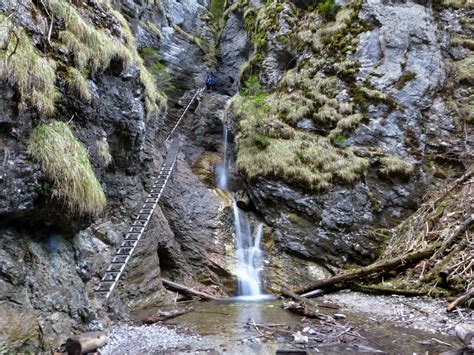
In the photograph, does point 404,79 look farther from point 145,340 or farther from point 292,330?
point 145,340

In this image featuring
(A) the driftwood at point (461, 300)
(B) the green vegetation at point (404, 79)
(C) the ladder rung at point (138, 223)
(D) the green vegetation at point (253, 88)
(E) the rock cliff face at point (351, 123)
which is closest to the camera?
(A) the driftwood at point (461, 300)

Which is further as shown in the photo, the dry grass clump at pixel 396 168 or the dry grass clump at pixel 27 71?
the dry grass clump at pixel 396 168

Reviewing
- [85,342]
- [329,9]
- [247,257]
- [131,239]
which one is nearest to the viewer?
[85,342]

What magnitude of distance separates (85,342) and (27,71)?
404 cm

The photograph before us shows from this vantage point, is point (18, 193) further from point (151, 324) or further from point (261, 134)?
point (261, 134)

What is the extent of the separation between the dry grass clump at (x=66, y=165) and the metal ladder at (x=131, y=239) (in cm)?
188

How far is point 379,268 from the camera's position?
9266 millimetres

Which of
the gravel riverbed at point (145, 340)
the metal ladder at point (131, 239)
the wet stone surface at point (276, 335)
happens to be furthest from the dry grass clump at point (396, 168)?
the gravel riverbed at point (145, 340)

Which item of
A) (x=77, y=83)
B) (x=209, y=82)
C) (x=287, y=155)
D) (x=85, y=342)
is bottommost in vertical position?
(x=85, y=342)

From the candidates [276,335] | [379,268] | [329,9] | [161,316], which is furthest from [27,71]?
[329,9]

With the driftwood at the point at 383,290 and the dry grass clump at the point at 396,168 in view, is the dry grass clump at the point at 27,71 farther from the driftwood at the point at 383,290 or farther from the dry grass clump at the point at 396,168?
the dry grass clump at the point at 396,168

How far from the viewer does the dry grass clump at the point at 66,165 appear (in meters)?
4.94

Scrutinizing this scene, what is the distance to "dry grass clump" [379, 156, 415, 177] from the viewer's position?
11.9 meters

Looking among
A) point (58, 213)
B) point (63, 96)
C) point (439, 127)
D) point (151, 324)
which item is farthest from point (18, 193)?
point (439, 127)
